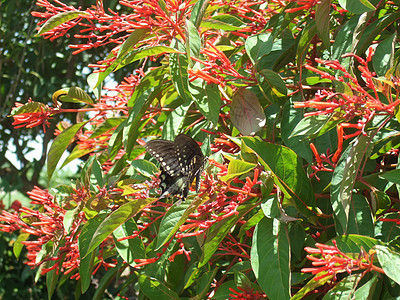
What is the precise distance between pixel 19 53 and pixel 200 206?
105 inches

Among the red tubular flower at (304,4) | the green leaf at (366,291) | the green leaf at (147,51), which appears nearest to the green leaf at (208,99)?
the green leaf at (147,51)

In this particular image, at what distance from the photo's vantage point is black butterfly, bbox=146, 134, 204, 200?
3.30 ft

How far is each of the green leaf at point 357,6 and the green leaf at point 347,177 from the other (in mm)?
207

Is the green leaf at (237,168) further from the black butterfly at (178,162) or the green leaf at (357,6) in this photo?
the green leaf at (357,6)

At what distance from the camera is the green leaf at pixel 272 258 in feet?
2.76

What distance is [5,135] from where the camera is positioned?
10.3 ft

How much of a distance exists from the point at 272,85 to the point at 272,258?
1.12 ft

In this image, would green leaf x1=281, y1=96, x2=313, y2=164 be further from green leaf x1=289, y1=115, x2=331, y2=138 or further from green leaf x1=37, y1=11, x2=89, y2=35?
green leaf x1=37, y1=11, x2=89, y2=35

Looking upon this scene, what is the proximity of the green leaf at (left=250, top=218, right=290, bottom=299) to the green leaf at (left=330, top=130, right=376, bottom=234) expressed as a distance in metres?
0.11

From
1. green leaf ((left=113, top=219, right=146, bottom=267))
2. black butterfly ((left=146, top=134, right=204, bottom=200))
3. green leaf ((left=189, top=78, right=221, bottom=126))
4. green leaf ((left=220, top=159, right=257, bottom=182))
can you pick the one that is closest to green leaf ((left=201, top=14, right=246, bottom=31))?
green leaf ((left=189, top=78, right=221, bottom=126))

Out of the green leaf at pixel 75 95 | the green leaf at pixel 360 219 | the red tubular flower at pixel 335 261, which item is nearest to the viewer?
the red tubular flower at pixel 335 261

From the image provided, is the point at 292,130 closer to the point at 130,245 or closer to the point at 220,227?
the point at 220,227

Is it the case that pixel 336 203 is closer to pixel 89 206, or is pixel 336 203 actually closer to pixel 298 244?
pixel 298 244

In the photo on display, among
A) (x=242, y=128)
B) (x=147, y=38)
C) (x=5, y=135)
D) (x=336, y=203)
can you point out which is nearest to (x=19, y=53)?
(x=5, y=135)
